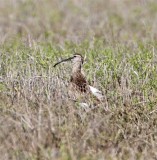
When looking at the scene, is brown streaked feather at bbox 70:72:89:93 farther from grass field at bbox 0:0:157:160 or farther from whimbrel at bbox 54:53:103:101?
grass field at bbox 0:0:157:160

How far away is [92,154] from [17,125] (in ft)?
2.03

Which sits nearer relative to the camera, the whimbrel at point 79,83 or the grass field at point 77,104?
the grass field at point 77,104

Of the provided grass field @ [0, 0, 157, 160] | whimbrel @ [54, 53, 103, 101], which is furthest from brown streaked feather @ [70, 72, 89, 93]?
grass field @ [0, 0, 157, 160]

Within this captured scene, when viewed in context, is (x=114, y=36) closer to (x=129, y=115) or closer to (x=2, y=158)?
(x=129, y=115)

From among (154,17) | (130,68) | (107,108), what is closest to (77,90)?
(107,108)

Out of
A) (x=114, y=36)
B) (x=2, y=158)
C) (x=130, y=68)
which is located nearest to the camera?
(x=2, y=158)

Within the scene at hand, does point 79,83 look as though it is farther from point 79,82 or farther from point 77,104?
point 77,104

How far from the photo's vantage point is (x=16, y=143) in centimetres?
552

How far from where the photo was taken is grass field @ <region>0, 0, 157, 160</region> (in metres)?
5.46

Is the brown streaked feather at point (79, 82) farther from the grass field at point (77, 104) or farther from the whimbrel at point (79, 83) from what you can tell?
the grass field at point (77, 104)

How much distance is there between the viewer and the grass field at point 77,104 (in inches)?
215

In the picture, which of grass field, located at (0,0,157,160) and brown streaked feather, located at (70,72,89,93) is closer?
grass field, located at (0,0,157,160)

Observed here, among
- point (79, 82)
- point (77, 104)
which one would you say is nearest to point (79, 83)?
point (79, 82)

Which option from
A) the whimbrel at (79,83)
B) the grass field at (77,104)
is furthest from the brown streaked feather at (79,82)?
the grass field at (77,104)
